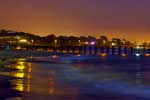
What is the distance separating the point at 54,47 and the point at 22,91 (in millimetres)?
143228

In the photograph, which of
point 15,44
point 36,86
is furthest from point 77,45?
point 36,86

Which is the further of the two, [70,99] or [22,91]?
[22,91]

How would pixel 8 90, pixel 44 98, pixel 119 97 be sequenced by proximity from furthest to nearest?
pixel 8 90, pixel 119 97, pixel 44 98

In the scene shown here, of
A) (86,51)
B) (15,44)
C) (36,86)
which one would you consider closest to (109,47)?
(86,51)

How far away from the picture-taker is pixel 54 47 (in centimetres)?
16650

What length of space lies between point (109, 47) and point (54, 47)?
17.8 metres

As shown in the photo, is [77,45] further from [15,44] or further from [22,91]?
[22,91]

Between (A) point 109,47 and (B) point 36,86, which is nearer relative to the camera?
(B) point 36,86

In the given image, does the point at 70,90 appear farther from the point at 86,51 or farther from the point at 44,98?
the point at 86,51

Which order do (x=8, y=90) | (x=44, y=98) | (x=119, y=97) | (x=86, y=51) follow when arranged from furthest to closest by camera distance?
(x=86, y=51)
(x=8, y=90)
(x=119, y=97)
(x=44, y=98)

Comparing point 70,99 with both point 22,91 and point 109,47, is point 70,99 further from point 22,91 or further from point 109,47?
point 109,47

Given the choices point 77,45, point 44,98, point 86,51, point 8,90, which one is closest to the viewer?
point 44,98

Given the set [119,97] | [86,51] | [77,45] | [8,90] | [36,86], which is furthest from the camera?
[77,45]

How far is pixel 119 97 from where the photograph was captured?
22.2 meters
